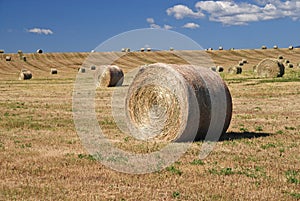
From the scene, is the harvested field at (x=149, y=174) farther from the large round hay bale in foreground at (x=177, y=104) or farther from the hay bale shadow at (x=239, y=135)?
the large round hay bale in foreground at (x=177, y=104)

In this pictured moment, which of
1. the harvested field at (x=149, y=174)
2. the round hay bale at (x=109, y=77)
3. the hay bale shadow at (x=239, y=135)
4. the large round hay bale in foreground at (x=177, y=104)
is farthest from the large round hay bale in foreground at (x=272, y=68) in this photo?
the large round hay bale in foreground at (x=177, y=104)

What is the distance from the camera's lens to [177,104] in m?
12.5

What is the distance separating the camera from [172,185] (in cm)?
815

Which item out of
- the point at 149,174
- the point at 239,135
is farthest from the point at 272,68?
the point at 149,174

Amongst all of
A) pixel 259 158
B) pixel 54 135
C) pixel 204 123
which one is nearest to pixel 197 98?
pixel 204 123

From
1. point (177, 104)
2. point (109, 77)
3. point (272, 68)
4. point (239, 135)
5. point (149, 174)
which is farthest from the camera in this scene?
point (272, 68)

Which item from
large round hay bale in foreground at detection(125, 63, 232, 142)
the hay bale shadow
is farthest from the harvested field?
large round hay bale in foreground at detection(125, 63, 232, 142)

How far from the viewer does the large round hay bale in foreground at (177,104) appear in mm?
12312

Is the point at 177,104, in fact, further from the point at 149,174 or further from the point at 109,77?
the point at 109,77

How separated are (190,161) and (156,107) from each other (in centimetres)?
338

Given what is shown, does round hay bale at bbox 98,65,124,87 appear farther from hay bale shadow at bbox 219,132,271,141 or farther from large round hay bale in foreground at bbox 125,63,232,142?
hay bale shadow at bbox 219,132,271,141

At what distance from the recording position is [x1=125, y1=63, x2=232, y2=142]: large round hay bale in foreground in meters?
12.3

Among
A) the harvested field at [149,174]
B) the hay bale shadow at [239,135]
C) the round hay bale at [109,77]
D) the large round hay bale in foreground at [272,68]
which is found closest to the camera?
the harvested field at [149,174]

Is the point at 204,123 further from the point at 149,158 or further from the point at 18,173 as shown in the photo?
the point at 18,173
